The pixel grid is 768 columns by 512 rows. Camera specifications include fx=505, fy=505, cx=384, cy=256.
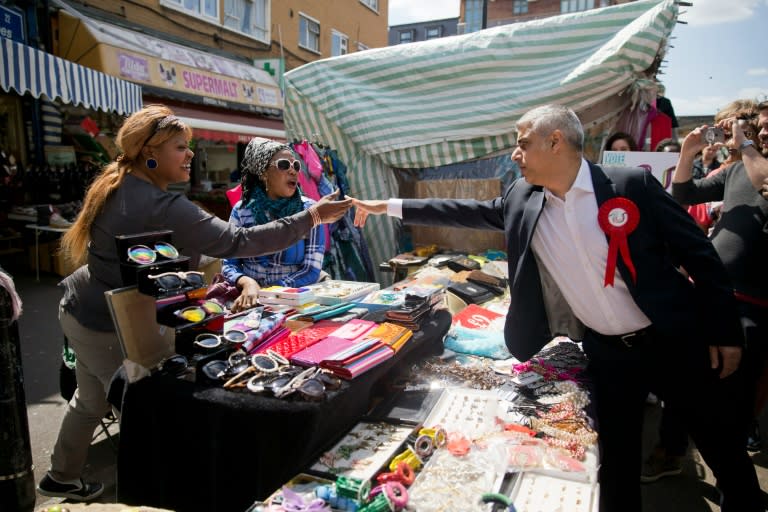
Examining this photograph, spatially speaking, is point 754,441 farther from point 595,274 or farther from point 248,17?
point 248,17

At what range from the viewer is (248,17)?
51.4 ft

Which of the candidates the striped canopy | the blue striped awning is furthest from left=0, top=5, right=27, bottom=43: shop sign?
the striped canopy

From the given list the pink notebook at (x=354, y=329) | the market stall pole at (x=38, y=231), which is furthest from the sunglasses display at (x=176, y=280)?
the market stall pole at (x=38, y=231)

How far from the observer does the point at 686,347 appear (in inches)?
78.0

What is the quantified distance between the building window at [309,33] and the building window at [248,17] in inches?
85.8

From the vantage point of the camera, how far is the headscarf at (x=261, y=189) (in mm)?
3268

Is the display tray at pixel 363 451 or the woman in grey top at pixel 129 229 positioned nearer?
the display tray at pixel 363 451

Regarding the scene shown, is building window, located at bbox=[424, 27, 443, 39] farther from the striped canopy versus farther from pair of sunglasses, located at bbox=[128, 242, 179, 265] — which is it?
pair of sunglasses, located at bbox=[128, 242, 179, 265]

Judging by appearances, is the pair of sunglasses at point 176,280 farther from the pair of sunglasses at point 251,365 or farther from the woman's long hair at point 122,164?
the woman's long hair at point 122,164

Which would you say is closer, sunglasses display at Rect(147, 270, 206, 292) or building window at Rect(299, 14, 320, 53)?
sunglasses display at Rect(147, 270, 206, 292)

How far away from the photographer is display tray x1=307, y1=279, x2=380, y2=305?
8.77 ft

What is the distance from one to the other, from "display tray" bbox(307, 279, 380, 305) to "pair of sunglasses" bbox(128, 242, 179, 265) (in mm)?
923

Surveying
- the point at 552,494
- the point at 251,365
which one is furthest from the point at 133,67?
the point at 552,494

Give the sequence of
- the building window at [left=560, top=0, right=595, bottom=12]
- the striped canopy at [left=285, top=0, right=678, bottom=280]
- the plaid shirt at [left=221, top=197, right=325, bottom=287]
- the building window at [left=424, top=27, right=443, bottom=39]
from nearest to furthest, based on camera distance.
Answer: the plaid shirt at [left=221, top=197, right=325, bottom=287]
the striped canopy at [left=285, top=0, right=678, bottom=280]
the building window at [left=560, top=0, right=595, bottom=12]
the building window at [left=424, top=27, right=443, bottom=39]
